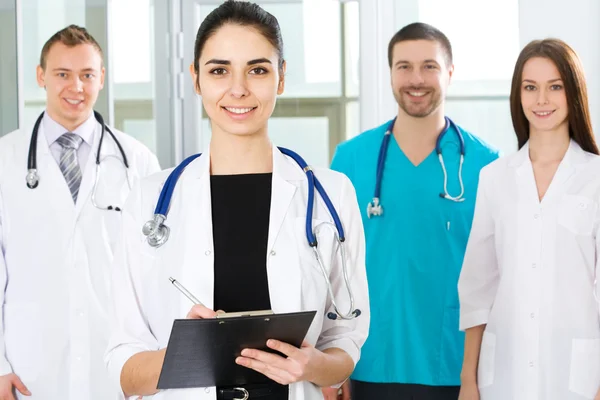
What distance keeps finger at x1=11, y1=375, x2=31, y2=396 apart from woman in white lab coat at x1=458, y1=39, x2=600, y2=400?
124cm

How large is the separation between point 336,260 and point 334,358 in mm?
196

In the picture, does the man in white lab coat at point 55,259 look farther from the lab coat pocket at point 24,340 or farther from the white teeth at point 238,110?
the white teeth at point 238,110

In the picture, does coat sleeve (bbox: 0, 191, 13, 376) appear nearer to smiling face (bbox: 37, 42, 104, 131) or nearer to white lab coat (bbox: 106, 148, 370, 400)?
smiling face (bbox: 37, 42, 104, 131)

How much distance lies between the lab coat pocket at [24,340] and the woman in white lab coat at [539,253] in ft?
4.02

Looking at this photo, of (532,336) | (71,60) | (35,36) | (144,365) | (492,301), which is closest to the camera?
(144,365)

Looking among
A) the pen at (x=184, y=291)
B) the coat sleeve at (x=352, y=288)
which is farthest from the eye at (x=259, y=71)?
the pen at (x=184, y=291)

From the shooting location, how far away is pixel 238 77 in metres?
1.44

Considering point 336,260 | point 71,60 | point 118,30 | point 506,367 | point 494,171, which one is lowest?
point 506,367

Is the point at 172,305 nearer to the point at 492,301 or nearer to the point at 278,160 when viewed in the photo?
the point at 278,160

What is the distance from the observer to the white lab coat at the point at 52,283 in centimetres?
230

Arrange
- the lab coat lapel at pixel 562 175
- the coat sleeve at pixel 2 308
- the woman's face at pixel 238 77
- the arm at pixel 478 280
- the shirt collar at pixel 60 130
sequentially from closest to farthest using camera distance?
the woman's face at pixel 238 77, the lab coat lapel at pixel 562 175, the arm at pixel 478 280, the coat sleeve at pixel 2 308, the shirt collar at pixel 60 130

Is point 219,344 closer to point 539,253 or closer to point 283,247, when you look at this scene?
point 283,247

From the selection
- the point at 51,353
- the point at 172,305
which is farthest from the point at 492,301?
the point at 51,353

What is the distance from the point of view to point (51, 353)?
232cm
